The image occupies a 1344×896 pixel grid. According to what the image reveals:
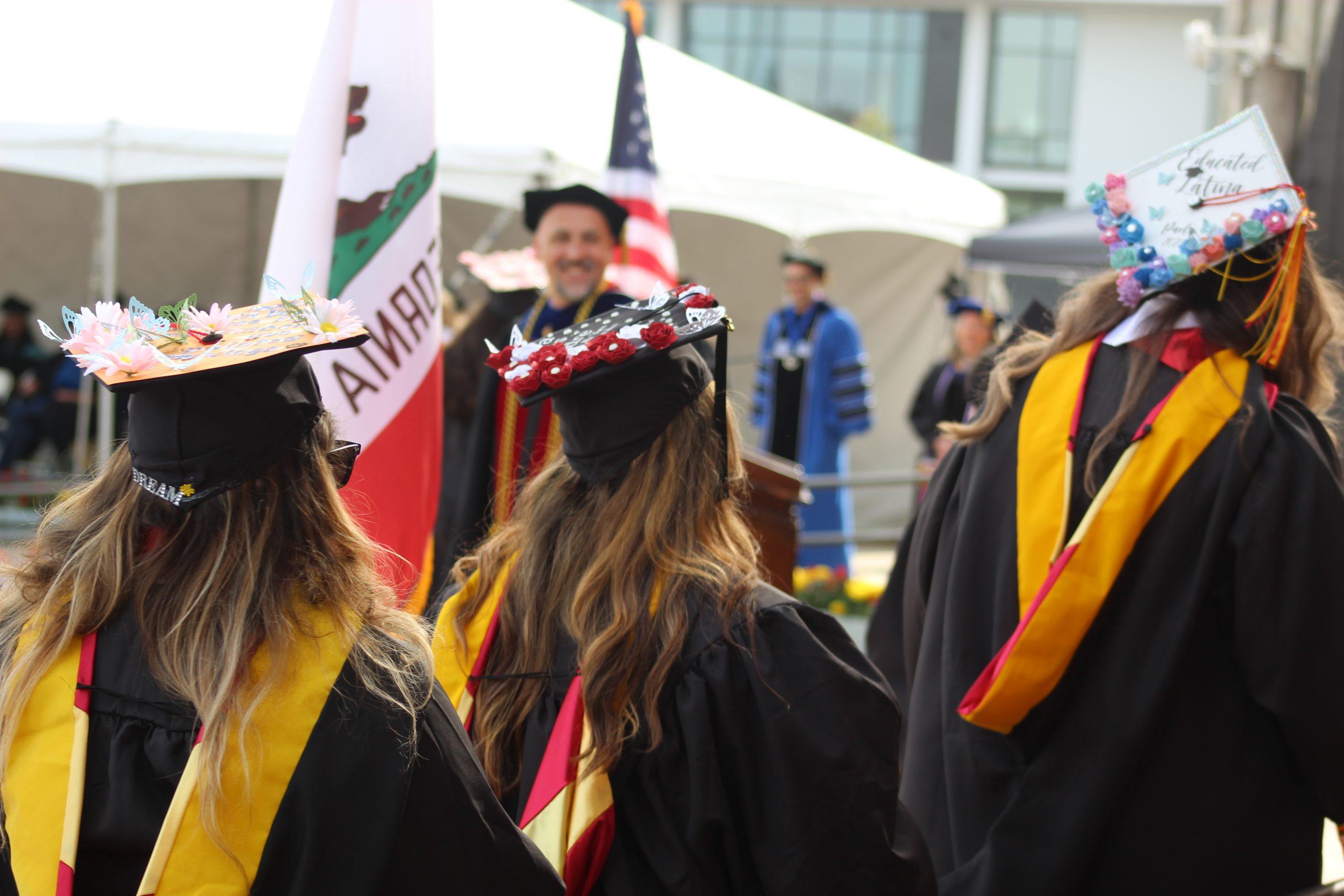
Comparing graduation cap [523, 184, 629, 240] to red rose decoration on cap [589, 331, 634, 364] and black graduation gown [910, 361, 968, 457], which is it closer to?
red rose decoration on cap [589, 331, 634, 364]

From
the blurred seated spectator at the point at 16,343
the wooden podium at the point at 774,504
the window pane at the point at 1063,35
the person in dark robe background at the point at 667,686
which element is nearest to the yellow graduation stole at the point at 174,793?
the person in dark robe background at the point at 667,686

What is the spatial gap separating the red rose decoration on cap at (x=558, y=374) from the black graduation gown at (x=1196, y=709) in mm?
1189

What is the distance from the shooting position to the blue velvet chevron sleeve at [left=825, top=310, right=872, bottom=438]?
8.73 m

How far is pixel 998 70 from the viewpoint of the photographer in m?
31.8

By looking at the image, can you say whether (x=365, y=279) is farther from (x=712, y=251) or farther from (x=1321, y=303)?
(x=712, y=251)

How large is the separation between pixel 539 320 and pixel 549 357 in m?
2.40

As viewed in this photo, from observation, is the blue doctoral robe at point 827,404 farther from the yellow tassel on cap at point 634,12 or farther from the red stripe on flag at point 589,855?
the red stripe on flag at point 589,855

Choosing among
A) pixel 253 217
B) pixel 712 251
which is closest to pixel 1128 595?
pixel 712 251

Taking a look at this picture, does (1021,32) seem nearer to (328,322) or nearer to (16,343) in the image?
(16,343)

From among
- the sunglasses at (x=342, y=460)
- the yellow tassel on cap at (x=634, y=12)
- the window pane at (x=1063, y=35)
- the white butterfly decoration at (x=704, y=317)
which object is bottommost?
the sunglasses at (x=342, y=460)

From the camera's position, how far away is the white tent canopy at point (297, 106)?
685cm

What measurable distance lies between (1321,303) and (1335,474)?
0.42 m

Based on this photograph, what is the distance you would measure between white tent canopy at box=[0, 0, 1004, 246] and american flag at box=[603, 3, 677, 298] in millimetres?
1459

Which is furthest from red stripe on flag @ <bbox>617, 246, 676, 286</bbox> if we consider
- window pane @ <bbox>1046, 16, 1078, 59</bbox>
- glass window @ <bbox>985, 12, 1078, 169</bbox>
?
window pane @ <bbox>1046, 16, 1078, 59</bbox>
